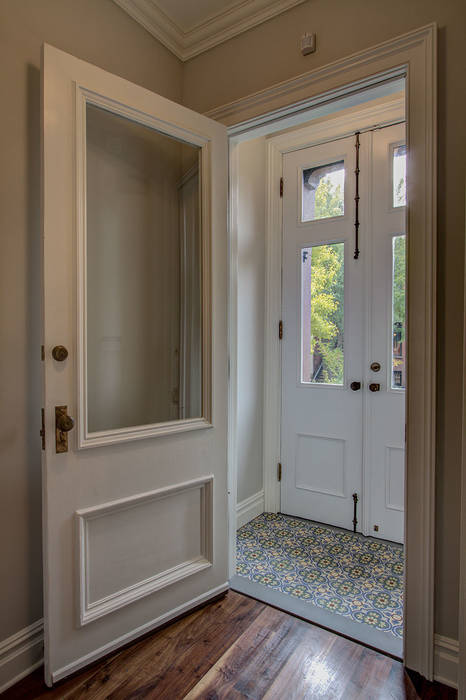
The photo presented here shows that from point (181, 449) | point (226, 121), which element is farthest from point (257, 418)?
point (226, 121)

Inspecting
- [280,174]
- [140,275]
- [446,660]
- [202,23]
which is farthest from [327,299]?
[446,660]

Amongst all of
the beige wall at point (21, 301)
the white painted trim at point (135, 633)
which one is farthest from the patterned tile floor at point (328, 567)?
the beige wall at point (21, 301)

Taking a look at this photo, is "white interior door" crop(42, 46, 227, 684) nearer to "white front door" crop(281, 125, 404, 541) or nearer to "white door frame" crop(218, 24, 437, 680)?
"white door frame" crop(218, 24, 437, 680)

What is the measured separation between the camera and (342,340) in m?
2.57

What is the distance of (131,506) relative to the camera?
1525 mm

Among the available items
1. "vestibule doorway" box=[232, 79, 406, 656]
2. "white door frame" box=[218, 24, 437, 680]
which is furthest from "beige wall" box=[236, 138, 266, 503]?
"white door frame" box=[218, 24, 437, 680]

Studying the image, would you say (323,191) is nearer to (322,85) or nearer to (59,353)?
(322,85)

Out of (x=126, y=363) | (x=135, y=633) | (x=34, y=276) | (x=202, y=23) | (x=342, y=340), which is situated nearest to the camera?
(x=34, y=276)

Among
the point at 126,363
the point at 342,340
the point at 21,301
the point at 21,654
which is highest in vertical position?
the point at 21,301

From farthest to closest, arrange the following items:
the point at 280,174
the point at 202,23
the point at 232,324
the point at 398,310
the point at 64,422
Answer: the point at 280,174, the point at 398,310, the point at 232,324, the point at 202,23, the point at 64,422

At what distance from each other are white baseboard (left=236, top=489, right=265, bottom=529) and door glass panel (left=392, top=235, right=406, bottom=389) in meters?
1.20

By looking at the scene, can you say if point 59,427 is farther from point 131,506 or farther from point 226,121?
point 226,121

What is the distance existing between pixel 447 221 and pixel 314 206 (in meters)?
1.40

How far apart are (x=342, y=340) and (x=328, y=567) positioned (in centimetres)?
133
